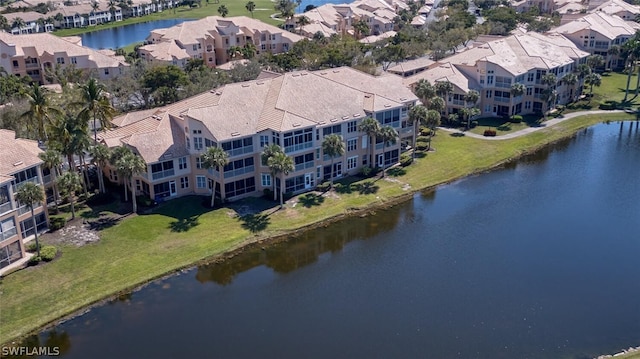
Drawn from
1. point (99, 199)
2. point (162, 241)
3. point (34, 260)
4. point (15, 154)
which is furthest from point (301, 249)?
point (15, 154)

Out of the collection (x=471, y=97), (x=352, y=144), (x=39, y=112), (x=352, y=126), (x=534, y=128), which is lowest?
(x=534, y=128)

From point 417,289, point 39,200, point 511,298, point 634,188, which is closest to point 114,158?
point 39,200

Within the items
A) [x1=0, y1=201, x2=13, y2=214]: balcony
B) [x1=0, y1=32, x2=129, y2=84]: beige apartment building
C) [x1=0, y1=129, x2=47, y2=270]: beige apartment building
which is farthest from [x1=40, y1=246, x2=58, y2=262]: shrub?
[x1=0, y1=32, x2=129, y2=84]: beige apartment building

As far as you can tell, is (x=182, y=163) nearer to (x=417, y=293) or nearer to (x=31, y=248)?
(x=31, y=248)

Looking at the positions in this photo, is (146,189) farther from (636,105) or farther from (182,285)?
(636,105)

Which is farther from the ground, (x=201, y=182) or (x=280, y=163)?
(x=280, y=163)

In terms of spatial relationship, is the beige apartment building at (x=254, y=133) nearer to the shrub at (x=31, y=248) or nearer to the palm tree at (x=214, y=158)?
the palm tree at (x=214, y=158)

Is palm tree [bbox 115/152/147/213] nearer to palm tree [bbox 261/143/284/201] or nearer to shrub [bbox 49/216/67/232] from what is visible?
shrub [bbox 49/216/67/232]

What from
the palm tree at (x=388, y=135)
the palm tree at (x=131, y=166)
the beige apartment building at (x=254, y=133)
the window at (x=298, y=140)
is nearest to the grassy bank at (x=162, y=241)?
the beige apartment building at (x=254, y=133)
